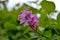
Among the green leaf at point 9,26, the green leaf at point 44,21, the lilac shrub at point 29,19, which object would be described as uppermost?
the green leaf at point 9,26

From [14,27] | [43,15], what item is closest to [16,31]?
[14,27]

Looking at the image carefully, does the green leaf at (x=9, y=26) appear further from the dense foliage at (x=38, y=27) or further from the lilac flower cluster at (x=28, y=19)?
the lilac flower cluster at (x=28, y=19)

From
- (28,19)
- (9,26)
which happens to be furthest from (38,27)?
(9,26)

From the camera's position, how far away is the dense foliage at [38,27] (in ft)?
1.66

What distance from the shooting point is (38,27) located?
21.0 inches

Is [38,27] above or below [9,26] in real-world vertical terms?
below

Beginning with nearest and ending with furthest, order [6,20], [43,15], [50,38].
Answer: [50,38] → [43,15] → [6,20]

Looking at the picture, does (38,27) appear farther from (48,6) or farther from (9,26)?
(9,26)

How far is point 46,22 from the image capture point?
573 millimetres

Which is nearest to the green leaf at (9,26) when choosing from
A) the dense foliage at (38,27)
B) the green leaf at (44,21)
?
the dense foliage at (38,27)

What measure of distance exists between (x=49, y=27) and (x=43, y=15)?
0.10 meters

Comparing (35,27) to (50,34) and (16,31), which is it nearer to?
(50,34)

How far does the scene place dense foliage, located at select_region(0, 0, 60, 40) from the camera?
1.66ft

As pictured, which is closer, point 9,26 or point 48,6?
point 48,6
